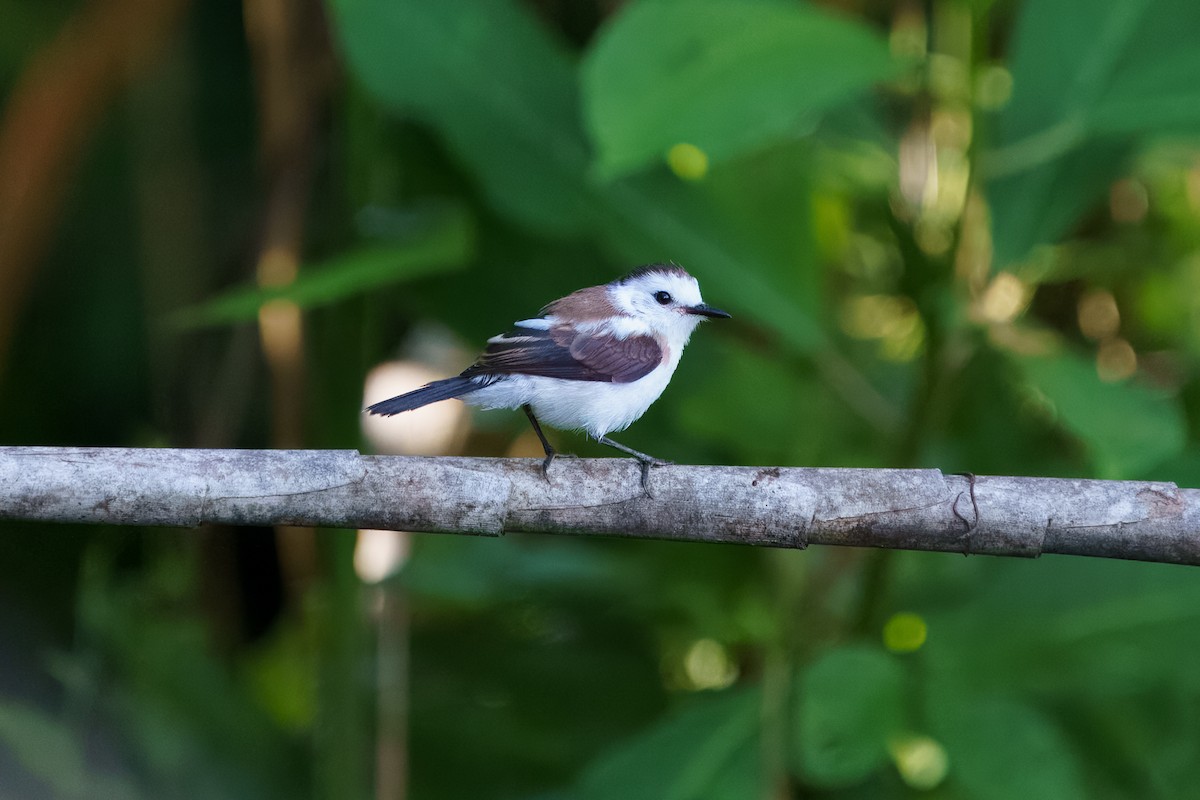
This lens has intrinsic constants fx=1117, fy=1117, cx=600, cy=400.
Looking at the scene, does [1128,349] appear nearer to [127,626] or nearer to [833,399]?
[833,399]

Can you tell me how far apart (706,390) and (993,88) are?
83cm

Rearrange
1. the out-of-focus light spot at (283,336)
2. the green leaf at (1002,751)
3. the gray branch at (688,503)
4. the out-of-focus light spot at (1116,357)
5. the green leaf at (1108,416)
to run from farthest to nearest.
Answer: the out-of-focus light spot at (1116,357) → the out-of-focus light spot at (283,336) → the green leaf at (1002,751) → the green leaf at (1108,416) → the gray branch at (688,503)

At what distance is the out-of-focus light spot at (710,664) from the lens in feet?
7.53

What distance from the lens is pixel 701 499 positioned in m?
1.26

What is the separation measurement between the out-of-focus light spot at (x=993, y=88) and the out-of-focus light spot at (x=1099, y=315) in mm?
806

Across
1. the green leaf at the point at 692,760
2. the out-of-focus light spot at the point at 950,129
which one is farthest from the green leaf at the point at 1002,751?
the out-of-focus light spot at the point at 950,129

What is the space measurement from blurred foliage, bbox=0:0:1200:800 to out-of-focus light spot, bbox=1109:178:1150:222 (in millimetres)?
10

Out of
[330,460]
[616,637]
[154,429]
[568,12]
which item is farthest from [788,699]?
[568,12]

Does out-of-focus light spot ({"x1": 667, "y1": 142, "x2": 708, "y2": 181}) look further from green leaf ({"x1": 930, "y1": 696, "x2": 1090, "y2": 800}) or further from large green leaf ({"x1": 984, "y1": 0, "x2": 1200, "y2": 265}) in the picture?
green leaf ({"x1": 930, "y1": 696, "x2": 1090, "y2": 800})

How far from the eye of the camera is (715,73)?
5.54 feet

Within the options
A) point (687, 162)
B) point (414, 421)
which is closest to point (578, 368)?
point (687, 162)

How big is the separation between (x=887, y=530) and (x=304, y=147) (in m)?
1.72

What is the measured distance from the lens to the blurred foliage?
1740mm

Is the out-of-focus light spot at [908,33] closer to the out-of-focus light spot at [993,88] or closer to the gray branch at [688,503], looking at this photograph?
the out-of-focus light spot at [993,88]
